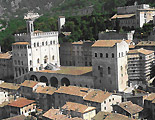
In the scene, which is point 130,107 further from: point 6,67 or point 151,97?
point 6,67

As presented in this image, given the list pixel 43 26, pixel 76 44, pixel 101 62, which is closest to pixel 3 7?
pixel 43 26

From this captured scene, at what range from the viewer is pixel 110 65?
177 ft

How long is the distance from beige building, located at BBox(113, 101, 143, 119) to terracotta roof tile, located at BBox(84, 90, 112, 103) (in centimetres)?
242

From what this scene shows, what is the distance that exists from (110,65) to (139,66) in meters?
5.94

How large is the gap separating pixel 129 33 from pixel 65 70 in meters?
17.1

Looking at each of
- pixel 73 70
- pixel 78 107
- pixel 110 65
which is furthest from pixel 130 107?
pixel 73 70

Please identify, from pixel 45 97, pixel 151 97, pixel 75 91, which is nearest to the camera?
pixel 151 97

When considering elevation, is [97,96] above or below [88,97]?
→ above

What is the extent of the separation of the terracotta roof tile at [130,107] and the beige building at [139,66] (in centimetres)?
849

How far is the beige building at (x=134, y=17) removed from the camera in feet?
244

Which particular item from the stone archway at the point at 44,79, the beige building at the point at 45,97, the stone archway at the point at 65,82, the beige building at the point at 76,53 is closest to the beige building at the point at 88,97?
the beige building at the point at 45,97

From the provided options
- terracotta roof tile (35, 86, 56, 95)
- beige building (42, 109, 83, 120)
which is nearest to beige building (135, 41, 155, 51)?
terracotta roof tile (35, 86, 56, 95)

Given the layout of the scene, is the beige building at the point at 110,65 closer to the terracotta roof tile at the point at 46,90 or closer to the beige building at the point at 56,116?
the terracotta roof tile at the point at 46,90

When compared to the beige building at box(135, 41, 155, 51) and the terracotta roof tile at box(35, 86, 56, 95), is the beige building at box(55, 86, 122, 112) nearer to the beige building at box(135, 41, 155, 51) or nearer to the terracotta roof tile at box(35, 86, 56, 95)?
the terracotta roof tile at box(35, 86, 56, 95)
